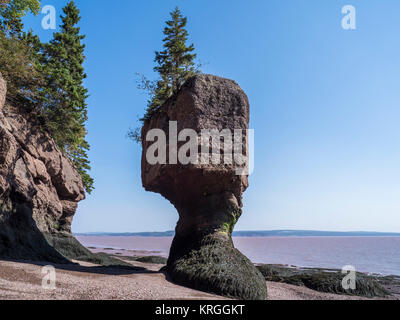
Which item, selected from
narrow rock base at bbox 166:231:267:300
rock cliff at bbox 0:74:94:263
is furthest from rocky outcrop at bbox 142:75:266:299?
rock cliff at bbox 0:74:94:263

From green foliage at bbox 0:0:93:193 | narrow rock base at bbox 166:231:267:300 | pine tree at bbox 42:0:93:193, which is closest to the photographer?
narrow rock base at bbox 166:231:267:300

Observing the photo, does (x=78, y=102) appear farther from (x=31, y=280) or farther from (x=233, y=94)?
(x=31, y=280)

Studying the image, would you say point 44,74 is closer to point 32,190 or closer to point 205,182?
point 32,190

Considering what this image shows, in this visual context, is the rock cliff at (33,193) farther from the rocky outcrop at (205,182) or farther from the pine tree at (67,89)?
the rocky outcrop at (205,182)

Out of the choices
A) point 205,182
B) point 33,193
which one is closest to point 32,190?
point 33,193

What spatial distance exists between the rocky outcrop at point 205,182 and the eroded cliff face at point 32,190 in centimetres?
589

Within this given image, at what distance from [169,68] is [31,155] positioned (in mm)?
11369

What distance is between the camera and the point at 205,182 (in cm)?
1217

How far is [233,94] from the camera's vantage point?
42.0 feet

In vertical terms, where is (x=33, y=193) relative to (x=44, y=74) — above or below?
below

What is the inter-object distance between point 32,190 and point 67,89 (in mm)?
8803

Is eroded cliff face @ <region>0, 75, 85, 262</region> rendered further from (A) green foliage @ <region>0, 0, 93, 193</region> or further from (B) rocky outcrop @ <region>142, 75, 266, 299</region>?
(B) rocky outcrop @ <region>142, 75, 266, 299</region>

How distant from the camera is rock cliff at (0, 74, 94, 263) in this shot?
11055 millimetres

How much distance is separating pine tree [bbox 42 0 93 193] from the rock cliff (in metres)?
1.40
